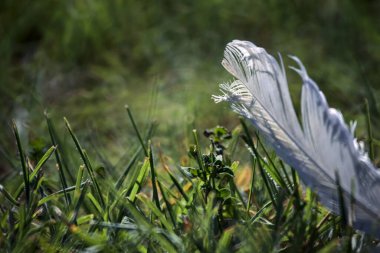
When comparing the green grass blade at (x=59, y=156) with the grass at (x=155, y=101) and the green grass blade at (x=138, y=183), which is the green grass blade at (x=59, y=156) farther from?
the green grass blade at (x=138, y=183)

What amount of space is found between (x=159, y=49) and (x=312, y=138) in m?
2.25

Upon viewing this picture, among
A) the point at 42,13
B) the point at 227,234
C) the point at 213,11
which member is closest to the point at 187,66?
the point at 213,11

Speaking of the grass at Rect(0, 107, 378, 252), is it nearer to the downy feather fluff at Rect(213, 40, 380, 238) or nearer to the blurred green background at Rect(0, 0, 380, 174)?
the downy feather fluff at Rect(213, 40, 380, 238)

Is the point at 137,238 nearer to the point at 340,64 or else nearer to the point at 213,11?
the point at 340,64

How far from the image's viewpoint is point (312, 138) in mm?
895

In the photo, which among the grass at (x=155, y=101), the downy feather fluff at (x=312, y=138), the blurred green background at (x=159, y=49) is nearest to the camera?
the downy feather fluff at (x=312, y=138)

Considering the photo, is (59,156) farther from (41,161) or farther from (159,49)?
(159,49)

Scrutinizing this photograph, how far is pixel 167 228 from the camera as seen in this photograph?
94 cm

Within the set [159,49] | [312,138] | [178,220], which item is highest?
[312,138]

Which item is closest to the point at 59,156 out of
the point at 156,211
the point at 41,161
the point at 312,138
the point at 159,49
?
the point at 41,161

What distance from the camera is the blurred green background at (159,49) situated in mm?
2539

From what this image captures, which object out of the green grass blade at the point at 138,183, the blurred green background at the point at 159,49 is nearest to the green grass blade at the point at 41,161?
the green grass blade at the point at 138,183

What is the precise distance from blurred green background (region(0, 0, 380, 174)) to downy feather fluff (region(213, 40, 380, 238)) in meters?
1.36

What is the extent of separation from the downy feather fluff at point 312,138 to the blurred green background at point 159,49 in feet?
4.46
